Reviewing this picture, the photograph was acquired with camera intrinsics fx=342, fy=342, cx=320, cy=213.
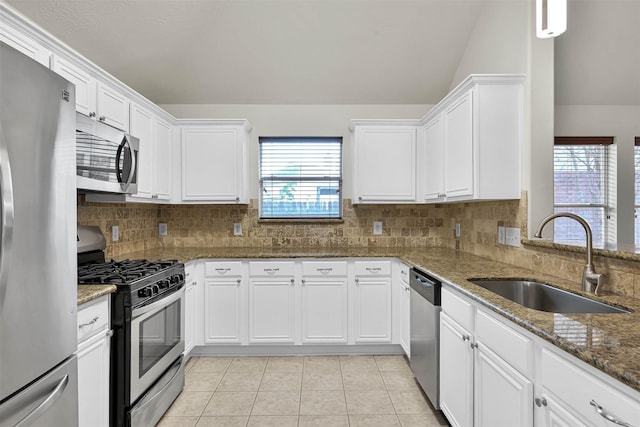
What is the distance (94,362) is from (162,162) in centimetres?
199

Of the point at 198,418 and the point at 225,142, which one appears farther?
the point at 225,142

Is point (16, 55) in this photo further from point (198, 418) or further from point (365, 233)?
point (365, 233)

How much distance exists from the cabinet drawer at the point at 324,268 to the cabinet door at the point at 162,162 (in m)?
1.47

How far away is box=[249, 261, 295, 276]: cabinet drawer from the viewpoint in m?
3.11

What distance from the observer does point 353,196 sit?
356 centimetres

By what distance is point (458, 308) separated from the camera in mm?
1854

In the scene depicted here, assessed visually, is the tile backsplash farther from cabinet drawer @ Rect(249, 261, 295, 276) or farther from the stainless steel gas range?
the stainless steel gas range

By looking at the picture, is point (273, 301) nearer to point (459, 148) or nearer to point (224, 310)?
point (224, 310)

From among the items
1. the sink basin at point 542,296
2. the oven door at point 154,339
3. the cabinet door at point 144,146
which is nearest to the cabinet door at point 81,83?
the cabinet door at point 144,146

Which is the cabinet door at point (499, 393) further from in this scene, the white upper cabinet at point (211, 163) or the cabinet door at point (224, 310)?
the white upper cabinet at point (211, 163)

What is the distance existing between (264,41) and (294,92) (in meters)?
0.60

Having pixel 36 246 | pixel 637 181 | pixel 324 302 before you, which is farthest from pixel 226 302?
pixel 637 181

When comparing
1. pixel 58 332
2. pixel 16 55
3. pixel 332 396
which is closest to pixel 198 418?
pixel 332 396

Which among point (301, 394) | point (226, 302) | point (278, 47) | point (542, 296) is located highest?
point (278, 47)
